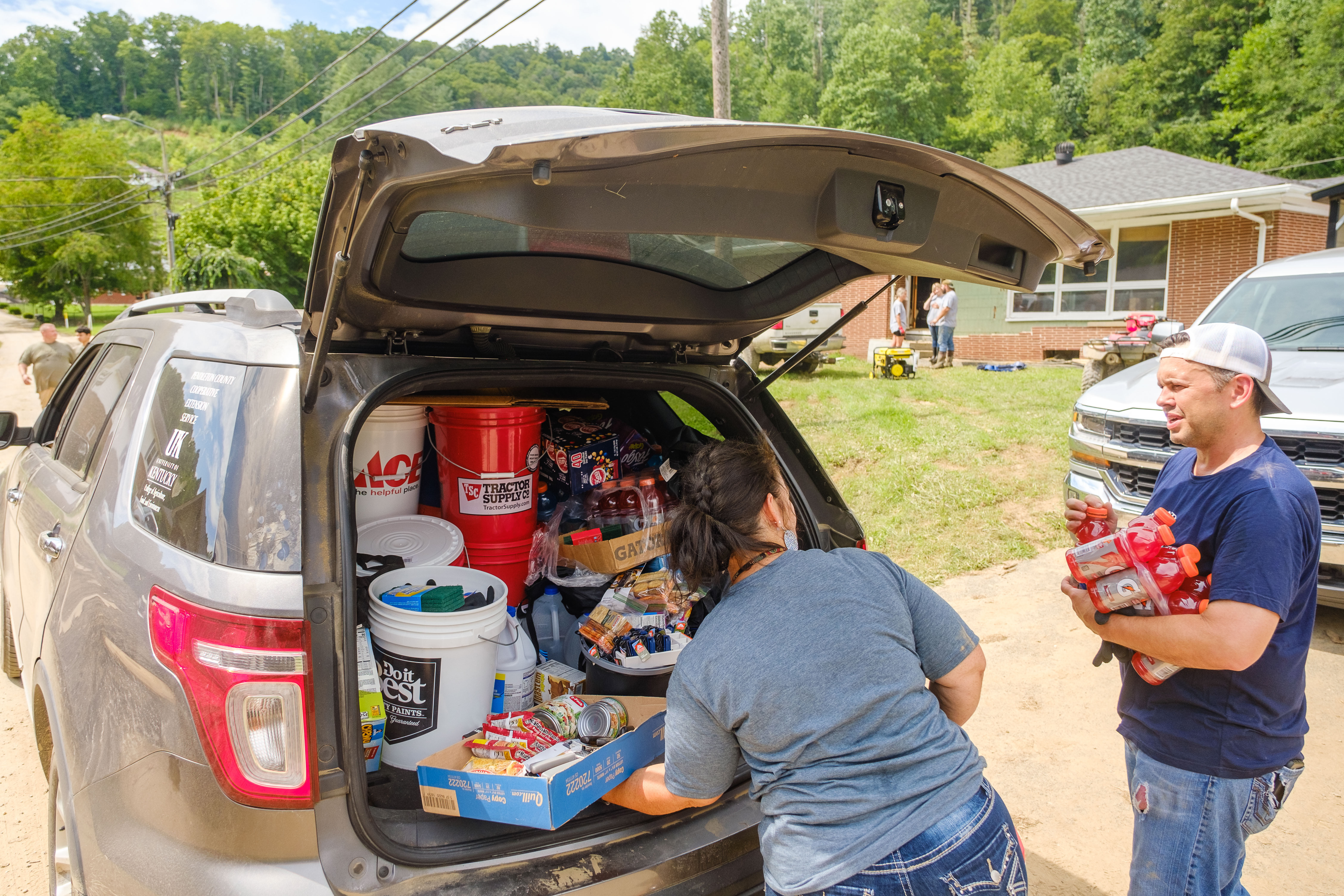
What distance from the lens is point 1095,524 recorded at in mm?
2236

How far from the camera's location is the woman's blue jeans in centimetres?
150

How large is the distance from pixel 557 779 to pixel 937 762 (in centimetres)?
77

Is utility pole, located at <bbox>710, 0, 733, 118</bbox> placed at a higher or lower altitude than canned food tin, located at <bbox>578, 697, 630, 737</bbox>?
higher

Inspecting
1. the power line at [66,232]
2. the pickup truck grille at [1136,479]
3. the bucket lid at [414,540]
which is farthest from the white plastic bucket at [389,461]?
the power line at [66,232]

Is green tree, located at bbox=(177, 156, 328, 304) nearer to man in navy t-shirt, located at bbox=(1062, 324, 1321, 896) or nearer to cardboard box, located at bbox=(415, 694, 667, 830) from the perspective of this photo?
cardboard box, located at bbox=(415, 694, 667, 830)

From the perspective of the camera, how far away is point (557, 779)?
1.74 meters

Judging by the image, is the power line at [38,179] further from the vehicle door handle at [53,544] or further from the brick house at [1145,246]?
the vehicle door handle at [53,544]

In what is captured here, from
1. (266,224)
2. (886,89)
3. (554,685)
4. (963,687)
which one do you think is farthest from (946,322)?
(266,224)

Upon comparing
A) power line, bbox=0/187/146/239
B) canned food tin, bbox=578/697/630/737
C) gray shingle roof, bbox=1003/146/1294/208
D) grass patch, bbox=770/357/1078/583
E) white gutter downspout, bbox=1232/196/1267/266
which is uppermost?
power line, bbox=0/187/146/239

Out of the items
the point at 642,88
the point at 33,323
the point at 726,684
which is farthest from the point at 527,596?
the point at 33,323

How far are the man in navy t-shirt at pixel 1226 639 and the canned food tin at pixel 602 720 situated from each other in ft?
3.85

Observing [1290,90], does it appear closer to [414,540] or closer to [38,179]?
[414,540]

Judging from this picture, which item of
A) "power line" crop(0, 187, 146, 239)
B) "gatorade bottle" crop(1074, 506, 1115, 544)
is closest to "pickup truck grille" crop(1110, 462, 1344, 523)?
"gatorade bottle" crop(1074, 506, 1115, 544)

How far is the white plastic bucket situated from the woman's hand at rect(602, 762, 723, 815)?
3.90 ft
